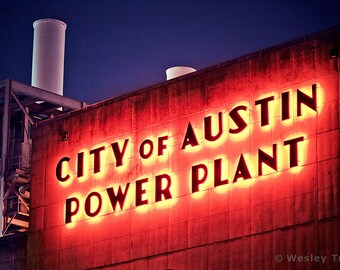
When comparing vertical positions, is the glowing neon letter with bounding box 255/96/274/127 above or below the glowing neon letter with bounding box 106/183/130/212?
above

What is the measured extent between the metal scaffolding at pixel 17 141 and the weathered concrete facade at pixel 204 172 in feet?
41.5

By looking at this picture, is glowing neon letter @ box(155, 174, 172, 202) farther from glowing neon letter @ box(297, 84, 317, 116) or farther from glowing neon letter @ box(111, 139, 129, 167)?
glowing neon letter @ box(297, 84, 317, 116)

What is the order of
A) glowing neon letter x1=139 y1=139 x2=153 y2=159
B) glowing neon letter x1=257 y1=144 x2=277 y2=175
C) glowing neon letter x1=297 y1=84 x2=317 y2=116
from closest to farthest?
glowing neon letter x1=297 y1=84 x2=317 y2=116
glowing neon letter x1=257 y1=144 x2=277 y2=175
glowing neon letter x1=139 y1=139 x2=153 y2=159

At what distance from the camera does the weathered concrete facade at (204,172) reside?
138ft

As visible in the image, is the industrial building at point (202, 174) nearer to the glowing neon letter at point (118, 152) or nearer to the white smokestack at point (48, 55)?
the glowing neon letter at point (118, 152)

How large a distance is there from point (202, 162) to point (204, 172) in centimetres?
49

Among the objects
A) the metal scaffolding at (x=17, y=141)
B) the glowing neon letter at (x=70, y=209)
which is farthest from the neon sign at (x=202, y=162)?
the metal scaffolding at (x=17, y=141)

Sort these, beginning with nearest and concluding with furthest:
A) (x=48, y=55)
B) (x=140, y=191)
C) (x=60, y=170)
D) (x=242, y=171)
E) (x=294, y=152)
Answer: (x=294, y=152), (x=242, y=171), (x=140, y=191), (x=60, y=170), (x=48, y=55)

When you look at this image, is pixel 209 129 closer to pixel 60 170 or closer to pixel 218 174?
pixel 218 174

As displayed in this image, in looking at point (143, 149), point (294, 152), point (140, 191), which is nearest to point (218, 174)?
point (294, 152)

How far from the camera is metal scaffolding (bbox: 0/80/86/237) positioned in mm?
66125

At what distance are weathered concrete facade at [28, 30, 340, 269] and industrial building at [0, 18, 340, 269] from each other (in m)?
0.05

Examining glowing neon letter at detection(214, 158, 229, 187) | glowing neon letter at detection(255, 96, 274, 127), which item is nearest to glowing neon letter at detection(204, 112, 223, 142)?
glowing neon letter at detection(214, 158, 229, 187)

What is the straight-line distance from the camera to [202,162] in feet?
151
